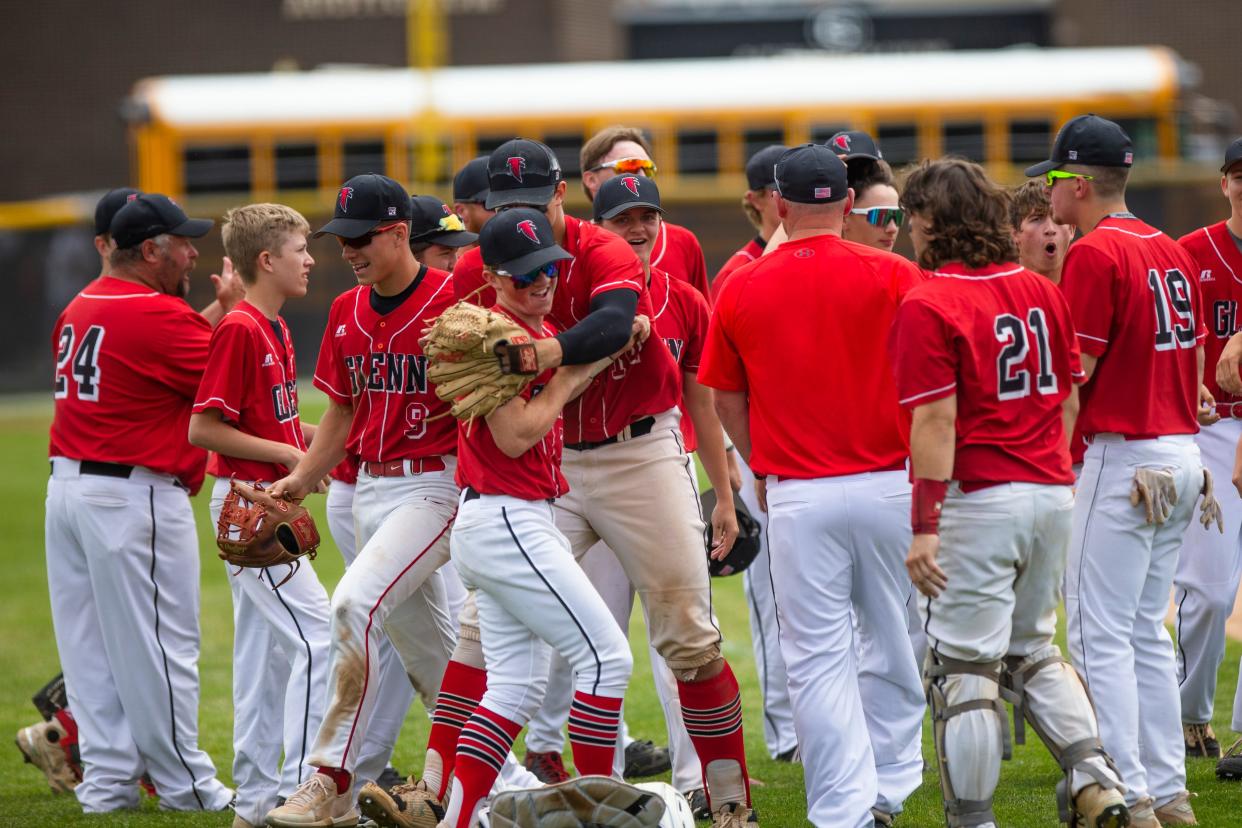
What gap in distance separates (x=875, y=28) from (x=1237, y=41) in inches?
300

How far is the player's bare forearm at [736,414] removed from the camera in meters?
4.80

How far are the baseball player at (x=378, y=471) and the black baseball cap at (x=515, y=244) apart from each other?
71cm

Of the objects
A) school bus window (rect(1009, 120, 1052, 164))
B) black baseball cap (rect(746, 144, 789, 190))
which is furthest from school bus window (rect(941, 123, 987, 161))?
black baseball cap (rect(746, 144, 789, 190))

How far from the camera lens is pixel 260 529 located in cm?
502

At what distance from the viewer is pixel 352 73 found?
2334 cm

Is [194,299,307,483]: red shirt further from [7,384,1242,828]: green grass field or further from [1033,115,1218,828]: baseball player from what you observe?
[1033,115,1218,828]: baseball player

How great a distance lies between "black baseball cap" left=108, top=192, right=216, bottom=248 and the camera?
582cm

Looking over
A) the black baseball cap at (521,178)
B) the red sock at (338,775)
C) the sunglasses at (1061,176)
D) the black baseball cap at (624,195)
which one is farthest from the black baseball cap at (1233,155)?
the red sock at (338,775)

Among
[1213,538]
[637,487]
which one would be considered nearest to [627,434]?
[637,487]

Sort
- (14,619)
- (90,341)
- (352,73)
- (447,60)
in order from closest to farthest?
1. (90,341)
2. (14,619)
3. (352,73)
4. (447,60)

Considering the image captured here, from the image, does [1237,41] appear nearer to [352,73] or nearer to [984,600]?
[352,73]

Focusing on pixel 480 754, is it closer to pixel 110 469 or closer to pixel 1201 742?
pixel 110 469

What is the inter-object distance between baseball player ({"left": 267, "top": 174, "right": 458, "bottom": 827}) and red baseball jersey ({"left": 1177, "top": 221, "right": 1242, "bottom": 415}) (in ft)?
9.59

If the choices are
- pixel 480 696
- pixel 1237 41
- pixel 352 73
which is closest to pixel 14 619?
pixel 480 696
